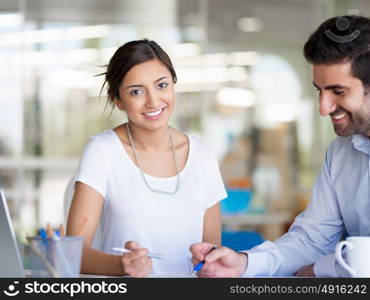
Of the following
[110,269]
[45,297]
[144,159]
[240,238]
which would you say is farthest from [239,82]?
[45,297]

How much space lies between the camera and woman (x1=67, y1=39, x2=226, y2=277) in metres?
2.55

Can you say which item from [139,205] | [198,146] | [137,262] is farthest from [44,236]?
[198,146]

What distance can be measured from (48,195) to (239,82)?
7.14 feet

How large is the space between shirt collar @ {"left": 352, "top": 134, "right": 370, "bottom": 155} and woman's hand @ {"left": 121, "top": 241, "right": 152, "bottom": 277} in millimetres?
803

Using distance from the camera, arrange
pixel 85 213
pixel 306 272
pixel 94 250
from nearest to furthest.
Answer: pixel 306 272 → pixel 94 250 → pixel 85 213

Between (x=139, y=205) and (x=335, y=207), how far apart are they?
657 millimetres

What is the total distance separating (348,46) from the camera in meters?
2.16

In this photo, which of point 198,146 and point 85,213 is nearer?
point 85,213

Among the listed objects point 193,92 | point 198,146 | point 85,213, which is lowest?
point 85,213

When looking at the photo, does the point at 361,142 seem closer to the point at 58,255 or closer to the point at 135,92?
the point at 135,92

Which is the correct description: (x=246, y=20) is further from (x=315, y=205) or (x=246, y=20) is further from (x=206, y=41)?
(x=315, y=205)

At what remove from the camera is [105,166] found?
258 centimetres

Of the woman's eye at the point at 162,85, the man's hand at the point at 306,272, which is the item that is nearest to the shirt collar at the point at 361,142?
the man's hand at the point at 306,272

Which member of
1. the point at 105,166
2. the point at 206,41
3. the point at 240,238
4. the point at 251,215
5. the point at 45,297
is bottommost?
the point at 251,215
